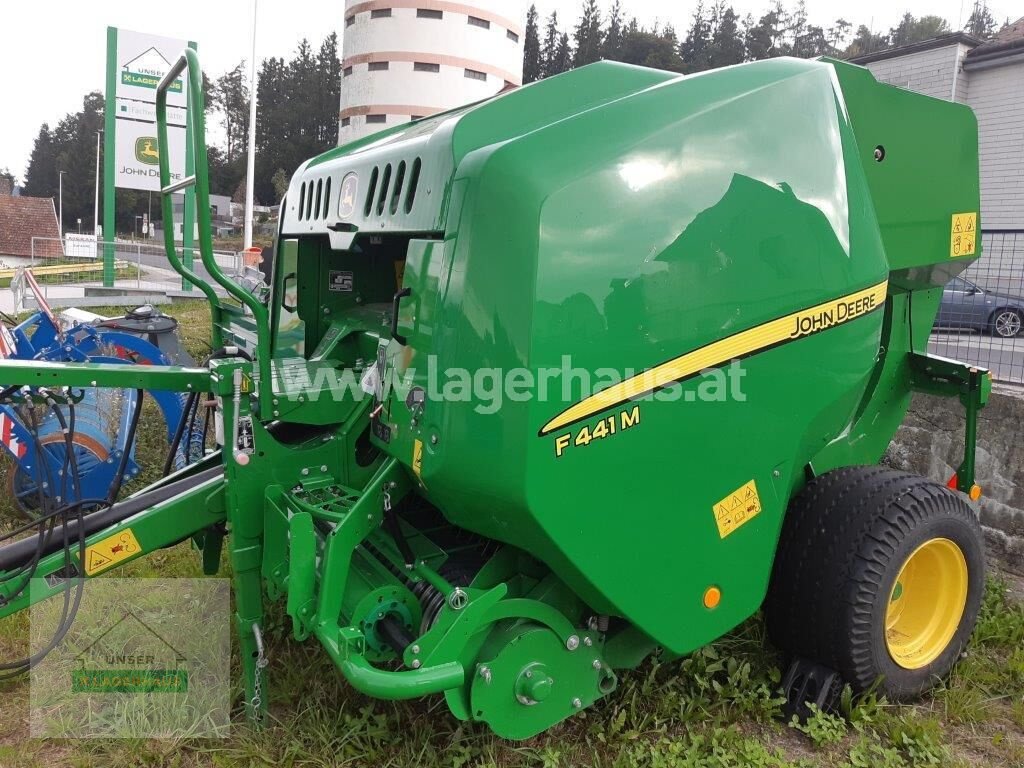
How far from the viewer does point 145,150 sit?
48.3ft

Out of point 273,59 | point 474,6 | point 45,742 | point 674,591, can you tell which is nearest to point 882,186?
point 674,591

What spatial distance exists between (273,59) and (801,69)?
244ft

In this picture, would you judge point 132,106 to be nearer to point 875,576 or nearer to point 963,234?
point 963,234

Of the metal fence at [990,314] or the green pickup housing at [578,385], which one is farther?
the metal fence at [990,314]

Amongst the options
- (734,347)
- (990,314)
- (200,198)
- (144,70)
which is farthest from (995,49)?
(200,198)

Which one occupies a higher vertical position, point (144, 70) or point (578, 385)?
point (144, 70)

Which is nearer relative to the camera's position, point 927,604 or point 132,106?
point 927,604

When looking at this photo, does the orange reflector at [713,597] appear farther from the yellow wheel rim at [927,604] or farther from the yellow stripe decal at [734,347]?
the yellow wheel rim at [927,604]

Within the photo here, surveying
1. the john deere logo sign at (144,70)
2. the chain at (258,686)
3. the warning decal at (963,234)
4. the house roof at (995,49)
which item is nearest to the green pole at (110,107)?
the john deere logo sign at (144,70)

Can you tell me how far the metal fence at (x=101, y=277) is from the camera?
14495mm

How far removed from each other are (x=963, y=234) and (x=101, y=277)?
17.4 meters

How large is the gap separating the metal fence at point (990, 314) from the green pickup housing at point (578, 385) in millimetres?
2387

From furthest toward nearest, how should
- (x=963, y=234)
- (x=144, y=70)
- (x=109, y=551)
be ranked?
(x=144, y=70)
(x=963, y=234)
(x=109, y=551)

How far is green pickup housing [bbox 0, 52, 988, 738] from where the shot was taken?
6.61 feet
